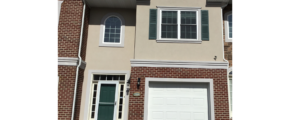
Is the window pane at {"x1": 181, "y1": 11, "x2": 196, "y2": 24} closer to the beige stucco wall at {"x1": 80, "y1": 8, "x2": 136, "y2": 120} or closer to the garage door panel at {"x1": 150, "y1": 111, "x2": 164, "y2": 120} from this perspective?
the beige stucco wall at {"x1": 80, "y1": 8, "x2": 136, "y2": 120}

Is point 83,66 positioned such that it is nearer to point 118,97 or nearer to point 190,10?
point 118,97

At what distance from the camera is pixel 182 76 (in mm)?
7766

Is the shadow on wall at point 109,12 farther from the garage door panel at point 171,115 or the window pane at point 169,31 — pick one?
the garage door panel at point 171,115

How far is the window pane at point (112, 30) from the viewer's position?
9273mm

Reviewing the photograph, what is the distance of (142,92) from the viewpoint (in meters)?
7.63

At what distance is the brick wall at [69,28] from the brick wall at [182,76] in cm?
270

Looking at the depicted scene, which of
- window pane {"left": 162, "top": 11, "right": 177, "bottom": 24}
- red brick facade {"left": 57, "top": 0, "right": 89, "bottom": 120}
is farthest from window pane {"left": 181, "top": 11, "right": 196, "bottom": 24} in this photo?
red brick facade {"left": 57, "top": 0, "right": 89, "bottom": 120}

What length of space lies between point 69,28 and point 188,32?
4878mm

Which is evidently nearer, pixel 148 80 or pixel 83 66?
pixel 148 80

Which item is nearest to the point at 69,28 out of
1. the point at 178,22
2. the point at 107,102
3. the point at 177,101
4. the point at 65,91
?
the point at 65,91

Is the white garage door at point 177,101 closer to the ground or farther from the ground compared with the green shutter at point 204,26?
closer to the ground

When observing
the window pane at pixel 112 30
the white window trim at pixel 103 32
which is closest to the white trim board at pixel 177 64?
the white window trim at pixel 103 32

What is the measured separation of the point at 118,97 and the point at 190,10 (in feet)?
15.4
